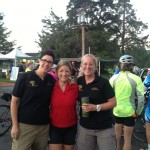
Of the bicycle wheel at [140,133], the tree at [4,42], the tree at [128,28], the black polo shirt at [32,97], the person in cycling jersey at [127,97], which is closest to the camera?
the black polo shirt at [32,97]

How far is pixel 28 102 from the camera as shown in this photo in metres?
3.20

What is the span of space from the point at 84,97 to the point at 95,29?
44.1 metres

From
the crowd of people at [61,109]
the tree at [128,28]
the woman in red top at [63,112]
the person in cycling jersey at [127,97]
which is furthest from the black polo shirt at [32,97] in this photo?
the tree at [128,28]

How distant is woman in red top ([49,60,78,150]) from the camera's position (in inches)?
128

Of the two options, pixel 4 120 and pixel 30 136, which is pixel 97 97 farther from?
pixel 4 120

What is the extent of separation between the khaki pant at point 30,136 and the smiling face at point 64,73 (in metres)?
0.62

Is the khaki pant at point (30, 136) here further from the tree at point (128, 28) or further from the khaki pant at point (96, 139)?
the tree at point (128, 28)

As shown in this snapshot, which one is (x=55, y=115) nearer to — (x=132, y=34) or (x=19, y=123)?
(x=19, y=123)

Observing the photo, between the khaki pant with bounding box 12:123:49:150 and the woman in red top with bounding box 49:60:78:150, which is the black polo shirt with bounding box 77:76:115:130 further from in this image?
the khaki pant with bounding box 12:123:49:150

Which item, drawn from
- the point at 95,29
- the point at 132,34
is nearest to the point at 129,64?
the point at 95,29

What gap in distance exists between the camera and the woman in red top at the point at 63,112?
325cm

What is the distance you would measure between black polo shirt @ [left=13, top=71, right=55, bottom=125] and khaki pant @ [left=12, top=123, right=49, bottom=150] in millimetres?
69

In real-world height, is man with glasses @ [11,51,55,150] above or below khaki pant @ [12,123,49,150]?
above

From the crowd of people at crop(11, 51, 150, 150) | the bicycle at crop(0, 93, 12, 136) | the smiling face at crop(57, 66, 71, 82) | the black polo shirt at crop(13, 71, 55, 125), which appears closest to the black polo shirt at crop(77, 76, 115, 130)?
the crowd of people at crop(11, 51, 150, 150)
